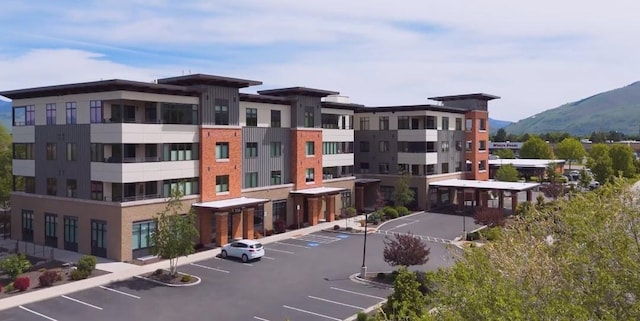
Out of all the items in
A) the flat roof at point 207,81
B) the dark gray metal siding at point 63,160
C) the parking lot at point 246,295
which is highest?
the flat roof at point 207,81

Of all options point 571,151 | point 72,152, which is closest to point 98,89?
point 72,152

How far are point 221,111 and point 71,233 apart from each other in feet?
52.7

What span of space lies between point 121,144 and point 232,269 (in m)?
12.7

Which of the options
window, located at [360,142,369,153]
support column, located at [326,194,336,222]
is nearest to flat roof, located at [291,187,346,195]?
support column, located at [326,194,336,222]

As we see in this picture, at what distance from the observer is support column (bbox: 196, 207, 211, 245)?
4778cm

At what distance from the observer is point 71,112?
150 ft

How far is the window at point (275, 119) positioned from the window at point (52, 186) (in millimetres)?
20964

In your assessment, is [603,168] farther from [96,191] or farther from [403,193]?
[96,191]

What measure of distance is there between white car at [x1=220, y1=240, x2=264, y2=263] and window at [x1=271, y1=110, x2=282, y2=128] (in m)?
17.4

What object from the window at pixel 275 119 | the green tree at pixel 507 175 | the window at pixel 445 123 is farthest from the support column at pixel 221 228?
the green tree at pixel 507 175

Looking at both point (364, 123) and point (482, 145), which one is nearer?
point (364, 123)

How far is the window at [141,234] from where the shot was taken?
140 ft

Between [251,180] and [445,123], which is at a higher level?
[445,123]

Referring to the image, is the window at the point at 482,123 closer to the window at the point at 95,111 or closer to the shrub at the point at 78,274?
the window at the point at 95,111
